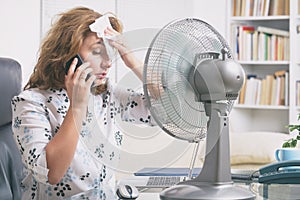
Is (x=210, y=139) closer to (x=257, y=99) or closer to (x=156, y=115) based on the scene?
(x=156, y=115)

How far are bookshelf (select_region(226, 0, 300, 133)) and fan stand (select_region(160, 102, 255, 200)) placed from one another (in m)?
3.22

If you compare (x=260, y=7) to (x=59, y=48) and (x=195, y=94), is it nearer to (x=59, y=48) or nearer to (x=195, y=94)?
(x=59, y=48)

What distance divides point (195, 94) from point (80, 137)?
542 mm

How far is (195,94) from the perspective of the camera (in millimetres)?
1243

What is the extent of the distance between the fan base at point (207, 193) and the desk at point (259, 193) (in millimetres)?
134

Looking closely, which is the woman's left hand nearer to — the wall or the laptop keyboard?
the wall

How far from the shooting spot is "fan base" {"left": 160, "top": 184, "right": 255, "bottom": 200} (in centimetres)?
122

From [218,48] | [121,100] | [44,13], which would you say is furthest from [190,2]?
[218,48]

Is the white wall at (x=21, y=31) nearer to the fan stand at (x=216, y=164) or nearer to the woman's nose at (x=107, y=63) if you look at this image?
the woman's nose at (x=107, y=63)

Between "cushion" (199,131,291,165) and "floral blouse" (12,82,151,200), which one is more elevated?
"floral blouse" (12,82,151,200)

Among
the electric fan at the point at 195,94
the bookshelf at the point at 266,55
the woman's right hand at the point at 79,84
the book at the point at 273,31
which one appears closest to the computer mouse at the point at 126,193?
the electric fan at the point at 195,94

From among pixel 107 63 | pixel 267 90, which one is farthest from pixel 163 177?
pixel 267 90

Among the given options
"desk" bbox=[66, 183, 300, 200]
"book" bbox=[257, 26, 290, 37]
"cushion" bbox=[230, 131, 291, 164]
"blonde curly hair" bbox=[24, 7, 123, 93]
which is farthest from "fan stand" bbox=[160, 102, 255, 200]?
"book" bbox=[257, 26, 290, 37]

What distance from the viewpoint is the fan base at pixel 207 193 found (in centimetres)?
122
